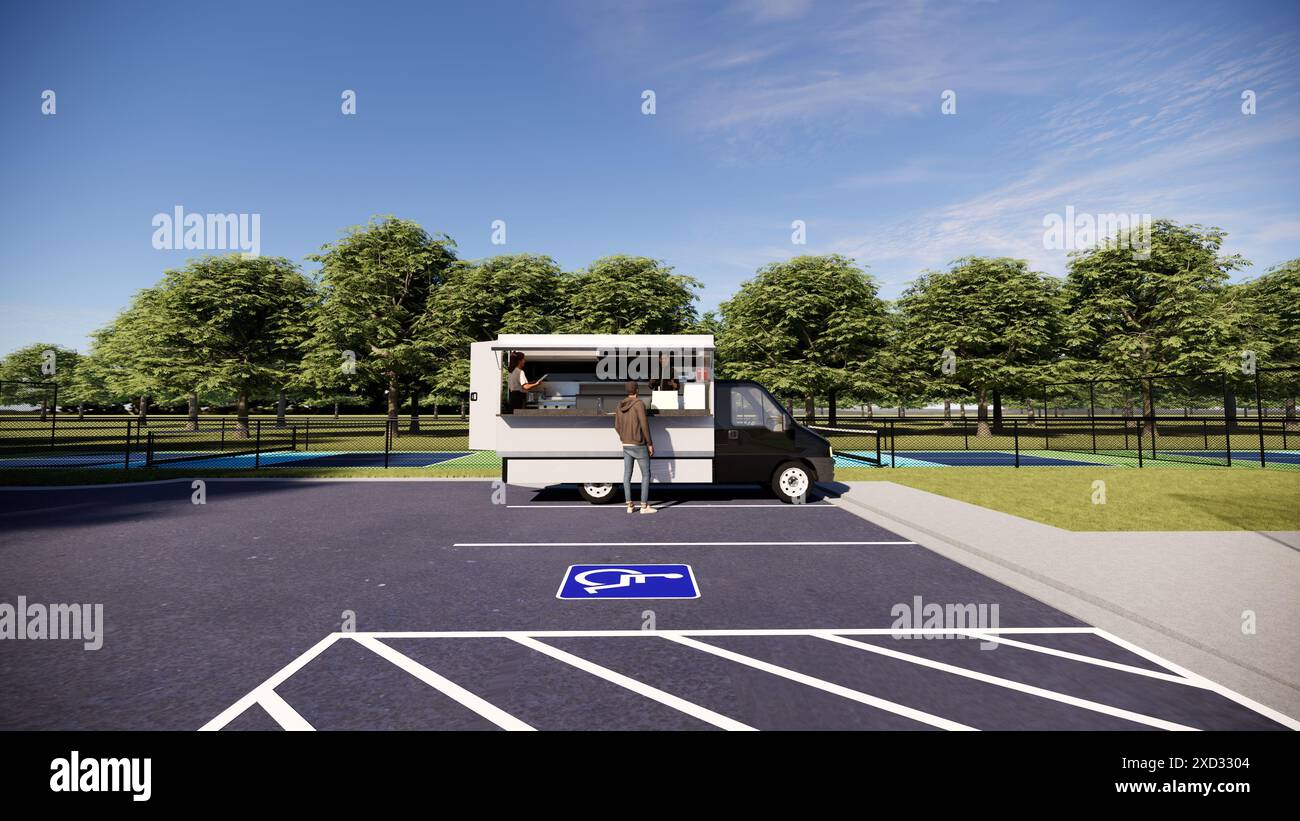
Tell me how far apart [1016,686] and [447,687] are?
3.64m

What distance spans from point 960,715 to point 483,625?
139 inches

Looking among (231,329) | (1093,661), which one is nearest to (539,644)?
(1093,661)

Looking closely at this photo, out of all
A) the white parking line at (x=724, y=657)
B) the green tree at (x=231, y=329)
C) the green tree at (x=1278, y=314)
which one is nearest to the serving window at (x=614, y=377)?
the white parking line at (x=724, y=657)

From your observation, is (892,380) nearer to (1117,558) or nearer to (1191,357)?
(1191,357)

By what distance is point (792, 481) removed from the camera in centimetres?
1159

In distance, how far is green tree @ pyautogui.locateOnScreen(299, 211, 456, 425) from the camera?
29.3m

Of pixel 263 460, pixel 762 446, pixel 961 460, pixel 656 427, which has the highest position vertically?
pixel 656 427

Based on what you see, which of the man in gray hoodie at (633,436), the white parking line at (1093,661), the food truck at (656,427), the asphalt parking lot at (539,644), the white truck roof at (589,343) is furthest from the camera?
the food truck at (656,427)

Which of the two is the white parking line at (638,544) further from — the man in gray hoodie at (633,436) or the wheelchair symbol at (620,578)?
the man in gray hoodie at (633,436)

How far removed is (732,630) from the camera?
4.75m

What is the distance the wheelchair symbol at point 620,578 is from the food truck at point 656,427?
4292 mm

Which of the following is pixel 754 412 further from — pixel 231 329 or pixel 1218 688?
pixel 231 329

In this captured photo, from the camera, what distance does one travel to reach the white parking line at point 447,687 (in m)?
3.24
